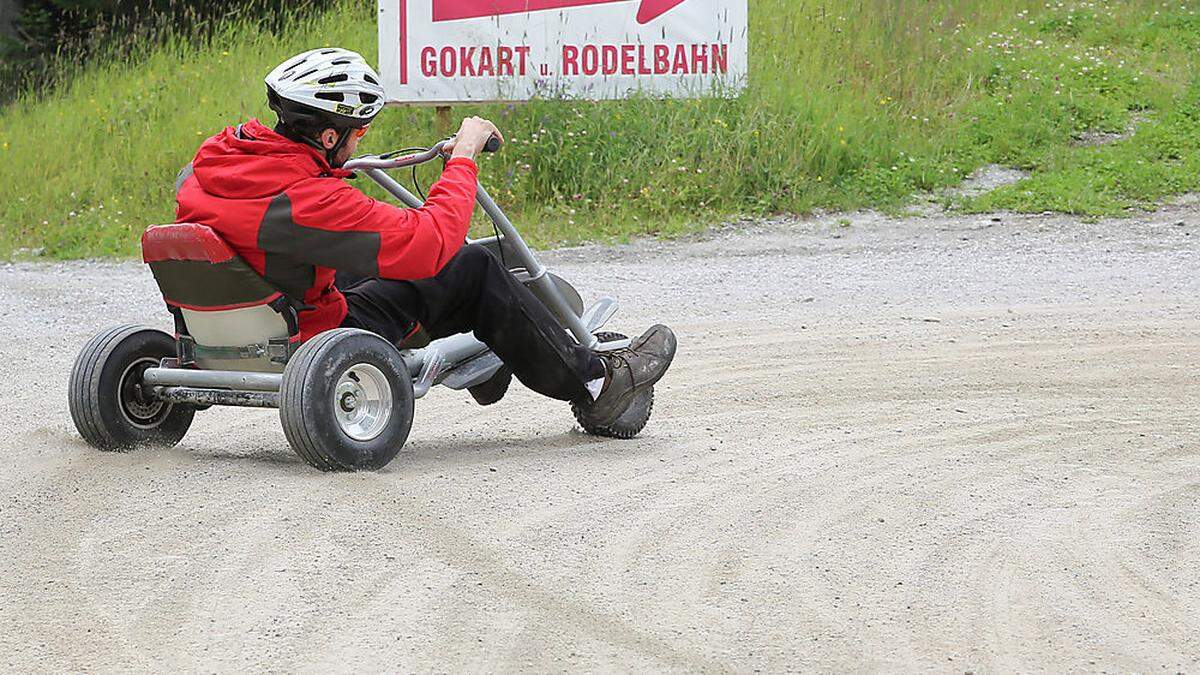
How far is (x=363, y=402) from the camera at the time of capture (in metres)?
5.53

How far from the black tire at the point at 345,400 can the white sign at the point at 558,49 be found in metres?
8.22

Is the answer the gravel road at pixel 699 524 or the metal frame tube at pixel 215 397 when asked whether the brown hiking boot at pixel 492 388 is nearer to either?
the gravel road at pixel 699 524

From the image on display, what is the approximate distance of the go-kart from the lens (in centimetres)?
529

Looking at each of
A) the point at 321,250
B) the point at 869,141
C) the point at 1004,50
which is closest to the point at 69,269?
the point at 869,141

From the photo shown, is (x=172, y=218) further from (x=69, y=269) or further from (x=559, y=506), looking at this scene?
(x=559, y=506)

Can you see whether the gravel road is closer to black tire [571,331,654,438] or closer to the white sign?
black tire [571,331,654,438]

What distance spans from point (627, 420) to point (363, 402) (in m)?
1.24

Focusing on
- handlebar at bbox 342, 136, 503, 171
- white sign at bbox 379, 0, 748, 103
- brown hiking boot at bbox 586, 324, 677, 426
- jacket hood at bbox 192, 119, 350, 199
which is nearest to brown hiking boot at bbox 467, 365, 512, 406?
A: brown hiking boot at bbox 586, 324, 677, 426

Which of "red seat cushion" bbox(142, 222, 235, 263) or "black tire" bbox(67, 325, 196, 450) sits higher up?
"red seat cushion" bbox(142, 222, 235, 263)

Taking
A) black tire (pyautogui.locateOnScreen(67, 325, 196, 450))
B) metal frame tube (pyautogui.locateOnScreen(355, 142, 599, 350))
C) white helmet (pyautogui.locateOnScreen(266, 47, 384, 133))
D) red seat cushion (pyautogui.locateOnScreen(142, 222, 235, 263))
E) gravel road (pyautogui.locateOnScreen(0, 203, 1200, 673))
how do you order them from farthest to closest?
metal frame tube (pyautogui.locateOnScreen(355, 142, 599, 350)), black tire (pyautogui.locateOnScreen(67, 325, 196, 450)), white helmet (pyautogui.locateOnScreen(266, 47, 384, 133)), red seat cushion (pyautogui.locateOnScreen(142, 222, 235, 263)), gravel road (pyautogui.locateOnScreen(0, 203, 1200, 673))

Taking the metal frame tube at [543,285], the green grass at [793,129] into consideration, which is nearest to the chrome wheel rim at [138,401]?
the metal frame tube at [543,285]

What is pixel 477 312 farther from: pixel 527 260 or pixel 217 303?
pixel 217 303

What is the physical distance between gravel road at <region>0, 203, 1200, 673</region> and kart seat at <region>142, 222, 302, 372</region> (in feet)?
1.28

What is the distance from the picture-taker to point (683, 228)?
12219 millimetres
